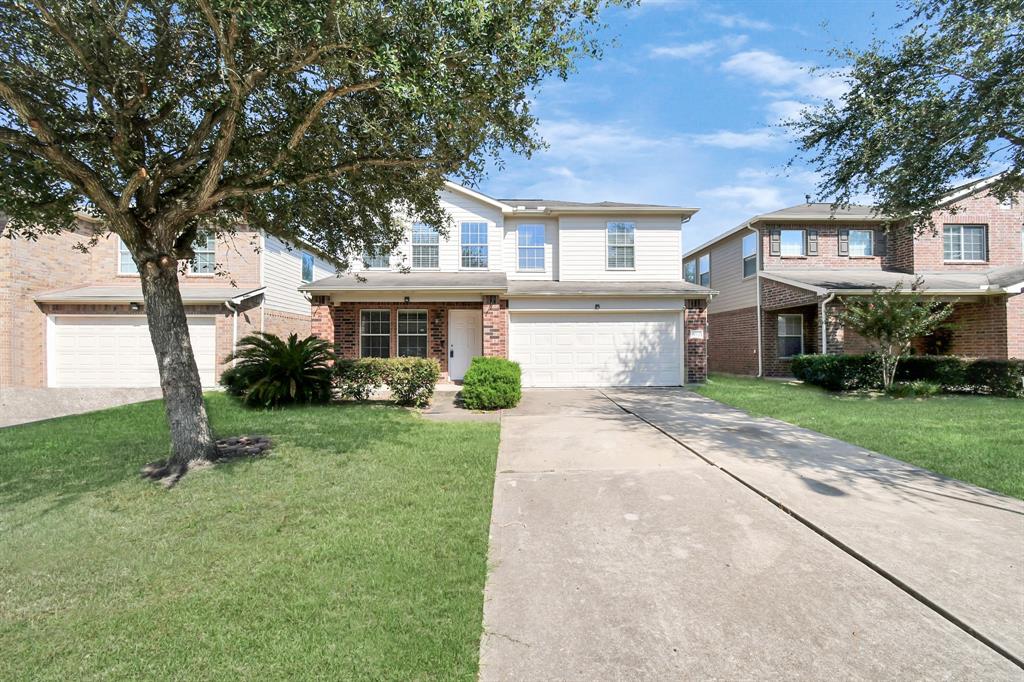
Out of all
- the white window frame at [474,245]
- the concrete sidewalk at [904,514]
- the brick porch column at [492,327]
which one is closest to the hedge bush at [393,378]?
the brick porch column at [492,327]

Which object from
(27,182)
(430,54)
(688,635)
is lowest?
(688,635)

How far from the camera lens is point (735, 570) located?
11.2 ft

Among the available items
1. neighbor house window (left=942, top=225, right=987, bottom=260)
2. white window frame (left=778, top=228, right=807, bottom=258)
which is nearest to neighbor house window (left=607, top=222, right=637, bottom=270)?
white window frame (left=778, top=228, right=807, bottom=258)

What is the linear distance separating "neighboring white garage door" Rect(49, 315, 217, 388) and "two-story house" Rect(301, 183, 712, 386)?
14.4ft

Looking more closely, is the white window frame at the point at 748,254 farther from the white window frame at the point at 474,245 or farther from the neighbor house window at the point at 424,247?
the neighbor house window at the point at 424,247

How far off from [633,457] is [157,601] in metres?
5.21

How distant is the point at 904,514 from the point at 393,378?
900 cm

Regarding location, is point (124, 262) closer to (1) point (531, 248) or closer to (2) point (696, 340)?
(1) point (531, 248)

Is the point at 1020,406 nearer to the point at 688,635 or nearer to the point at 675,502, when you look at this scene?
the point at 675,502

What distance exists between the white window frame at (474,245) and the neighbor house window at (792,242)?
37.2ft

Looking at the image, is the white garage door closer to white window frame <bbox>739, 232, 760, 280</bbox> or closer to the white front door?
the white front door

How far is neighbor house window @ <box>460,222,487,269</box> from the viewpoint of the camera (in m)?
15.2

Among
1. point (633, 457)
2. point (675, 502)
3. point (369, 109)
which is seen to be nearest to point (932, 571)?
point (675, 502)

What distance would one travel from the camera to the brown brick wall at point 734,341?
711 inches
